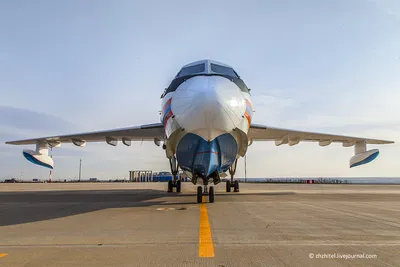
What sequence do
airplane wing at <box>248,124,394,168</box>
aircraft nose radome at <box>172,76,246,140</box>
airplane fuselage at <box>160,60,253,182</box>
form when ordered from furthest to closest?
airplane wing at <box>248,124,394,168</box> < airplane fuselage at <box>160,60,253,182</box> < aircraft nose radome at <box>172,76,246,140</box>

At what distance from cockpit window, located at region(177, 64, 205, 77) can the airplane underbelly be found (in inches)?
84.2

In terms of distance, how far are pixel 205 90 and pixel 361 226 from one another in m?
4.66

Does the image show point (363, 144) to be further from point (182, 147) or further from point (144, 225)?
point (144, 225)

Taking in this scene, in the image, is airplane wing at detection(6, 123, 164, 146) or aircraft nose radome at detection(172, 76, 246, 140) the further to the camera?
airplane wing at detection(6, 123, 164, 146)

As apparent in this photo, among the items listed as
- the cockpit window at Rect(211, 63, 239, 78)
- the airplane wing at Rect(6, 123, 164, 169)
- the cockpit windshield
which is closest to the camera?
the cockpit windshield

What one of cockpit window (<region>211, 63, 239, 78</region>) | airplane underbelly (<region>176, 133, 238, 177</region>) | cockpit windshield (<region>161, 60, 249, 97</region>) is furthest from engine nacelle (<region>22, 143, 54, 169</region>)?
cockpit window (<region>211, 63, 239, 78</region>)

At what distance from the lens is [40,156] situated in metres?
17.0

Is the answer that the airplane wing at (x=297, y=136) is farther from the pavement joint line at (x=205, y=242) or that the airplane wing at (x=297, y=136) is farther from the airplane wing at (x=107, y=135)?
the pavement joint line at (x=205, y=242)

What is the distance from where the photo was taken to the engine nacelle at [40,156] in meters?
16.7

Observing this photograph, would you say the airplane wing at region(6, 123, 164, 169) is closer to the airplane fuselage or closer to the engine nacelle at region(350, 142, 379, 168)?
the airplane fuselage

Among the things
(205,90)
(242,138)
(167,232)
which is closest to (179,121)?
(205,90)

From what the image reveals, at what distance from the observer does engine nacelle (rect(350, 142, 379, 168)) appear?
17047 mm

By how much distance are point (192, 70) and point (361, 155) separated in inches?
493

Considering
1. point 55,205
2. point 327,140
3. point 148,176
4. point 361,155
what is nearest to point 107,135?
point 55,205
